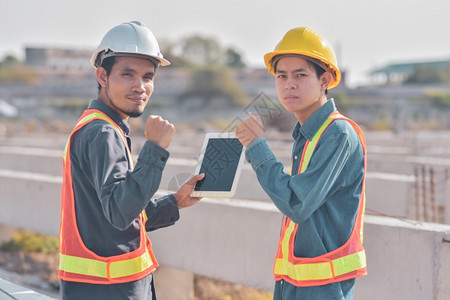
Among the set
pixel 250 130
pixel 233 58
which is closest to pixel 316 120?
pixel 250 130

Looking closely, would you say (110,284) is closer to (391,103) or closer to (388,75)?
(391,103)

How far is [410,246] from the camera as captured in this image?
4047 mm

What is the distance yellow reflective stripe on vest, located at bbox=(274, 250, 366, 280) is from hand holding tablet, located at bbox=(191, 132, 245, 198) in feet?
1.57

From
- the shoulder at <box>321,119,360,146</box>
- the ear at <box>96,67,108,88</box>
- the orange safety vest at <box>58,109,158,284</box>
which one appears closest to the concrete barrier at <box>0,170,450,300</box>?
the shoulder at <box>321,119,360,146</box>

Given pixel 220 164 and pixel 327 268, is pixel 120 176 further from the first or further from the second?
pixel 327 268

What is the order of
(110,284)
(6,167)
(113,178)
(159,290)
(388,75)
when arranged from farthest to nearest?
(388,75) → (6,167) → (159,290) → (110,284) → (113,178)

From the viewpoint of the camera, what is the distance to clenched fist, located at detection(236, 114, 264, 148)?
8.39 feet

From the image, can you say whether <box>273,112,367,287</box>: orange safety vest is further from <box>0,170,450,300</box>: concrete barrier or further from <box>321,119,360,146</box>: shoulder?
<box>0,170,450,300</box>: concrete barrier

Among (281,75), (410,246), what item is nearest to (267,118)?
(281,75)

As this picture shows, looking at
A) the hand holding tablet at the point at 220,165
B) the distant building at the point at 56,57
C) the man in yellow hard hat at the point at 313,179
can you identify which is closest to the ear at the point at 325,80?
the man in yellow hard hat at the point at 313,179

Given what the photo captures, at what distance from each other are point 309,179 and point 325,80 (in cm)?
59

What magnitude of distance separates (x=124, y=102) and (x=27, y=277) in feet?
17.3

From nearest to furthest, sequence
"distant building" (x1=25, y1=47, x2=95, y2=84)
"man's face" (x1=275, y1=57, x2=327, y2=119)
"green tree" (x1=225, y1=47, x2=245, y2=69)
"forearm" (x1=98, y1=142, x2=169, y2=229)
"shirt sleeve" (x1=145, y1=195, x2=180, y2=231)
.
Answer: "forearm" (x1=98, y1=142, x2=169, y2=229) < "man's face" (x1=275, y1=57, x2=327, y2=119) < "shirt sleeve" (x1=145, y1=195, x2=180, y2=231) < "distant building" (x1=25, y1=47, x2=95, y2=84) < "green tree" (x1=225, y1=47, x2=245, y2=69)

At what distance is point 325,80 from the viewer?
2.71 meters
